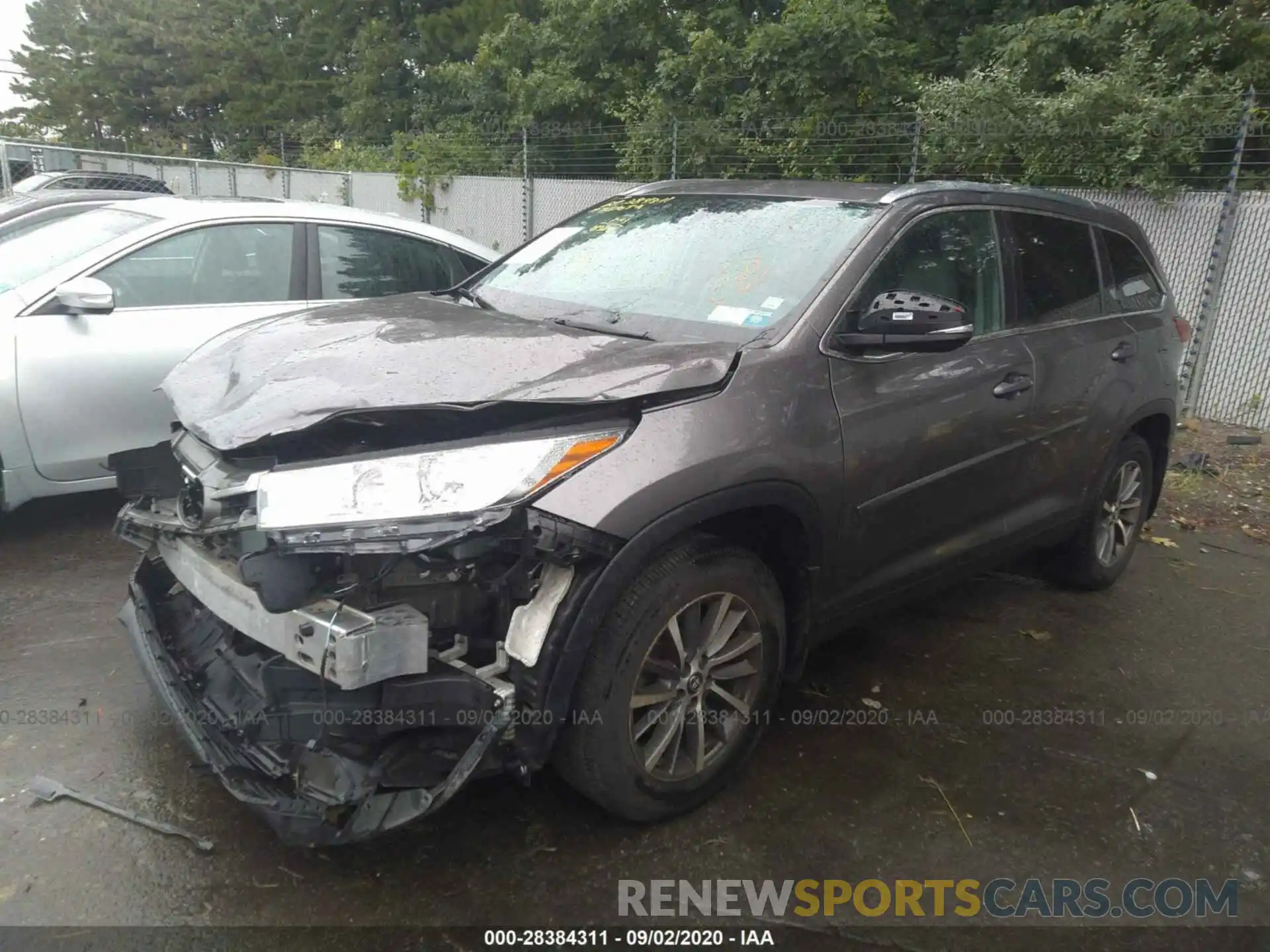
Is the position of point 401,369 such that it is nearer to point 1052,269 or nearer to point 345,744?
point 345,744

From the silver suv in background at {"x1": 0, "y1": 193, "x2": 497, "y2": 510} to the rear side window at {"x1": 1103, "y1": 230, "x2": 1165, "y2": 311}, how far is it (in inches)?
143

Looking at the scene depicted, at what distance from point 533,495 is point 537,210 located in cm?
1219

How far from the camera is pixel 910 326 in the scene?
2.95 meters

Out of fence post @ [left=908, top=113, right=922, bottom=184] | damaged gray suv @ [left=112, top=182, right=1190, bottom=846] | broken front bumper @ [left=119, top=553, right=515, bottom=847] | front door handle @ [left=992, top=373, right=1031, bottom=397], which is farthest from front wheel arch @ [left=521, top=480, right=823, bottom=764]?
fence post @ [left=908, top=113, right=922, bottom=184]

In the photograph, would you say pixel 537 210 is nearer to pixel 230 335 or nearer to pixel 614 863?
pixel 230 335

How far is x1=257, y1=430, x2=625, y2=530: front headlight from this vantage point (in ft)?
7.44

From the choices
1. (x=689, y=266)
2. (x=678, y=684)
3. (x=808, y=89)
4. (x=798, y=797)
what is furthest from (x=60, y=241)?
(x=808, y=89)

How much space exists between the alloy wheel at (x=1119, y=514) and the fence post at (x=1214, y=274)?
348 cm

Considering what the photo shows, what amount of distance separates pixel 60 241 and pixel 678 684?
4214 mm

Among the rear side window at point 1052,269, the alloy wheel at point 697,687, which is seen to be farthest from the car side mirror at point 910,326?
the rear side window at point 1052,269

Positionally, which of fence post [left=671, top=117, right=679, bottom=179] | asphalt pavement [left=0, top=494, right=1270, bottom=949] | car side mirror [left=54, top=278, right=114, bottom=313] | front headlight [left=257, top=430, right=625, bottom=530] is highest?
fence post [left=671, top=117, right=679, bottom=179]

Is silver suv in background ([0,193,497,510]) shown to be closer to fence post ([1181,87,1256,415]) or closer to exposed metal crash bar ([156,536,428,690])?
exposed metal crash bar ([156,536,428,690])

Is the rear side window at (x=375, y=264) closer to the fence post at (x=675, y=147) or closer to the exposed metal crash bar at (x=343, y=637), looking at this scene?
the exposed metal crash bar at (x=343, y=637)

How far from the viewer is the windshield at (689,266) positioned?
3188 millimetres
